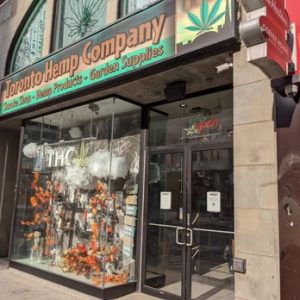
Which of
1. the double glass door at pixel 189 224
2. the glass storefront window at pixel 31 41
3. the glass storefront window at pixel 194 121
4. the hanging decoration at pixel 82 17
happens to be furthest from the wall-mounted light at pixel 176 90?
the glass storefront window at pixel 31 41

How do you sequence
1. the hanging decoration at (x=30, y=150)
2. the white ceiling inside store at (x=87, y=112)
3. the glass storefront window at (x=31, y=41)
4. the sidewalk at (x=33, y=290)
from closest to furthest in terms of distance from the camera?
the sidewalk at (x=33, y=290), the white ceiling inside store at (x=87, y=112), the hanging decoration at (x=30, y=150), the glass storefront window at (x=31, y=41)

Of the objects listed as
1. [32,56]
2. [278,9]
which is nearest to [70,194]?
[32,56]

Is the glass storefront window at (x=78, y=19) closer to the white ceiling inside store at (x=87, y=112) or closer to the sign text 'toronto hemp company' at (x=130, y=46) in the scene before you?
the sign text 'toronto hemp company' at (x=130, y=46)

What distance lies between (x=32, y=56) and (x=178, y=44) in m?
5.11

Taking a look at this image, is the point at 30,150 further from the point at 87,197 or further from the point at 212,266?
the point at 212,266

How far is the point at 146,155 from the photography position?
719 cm

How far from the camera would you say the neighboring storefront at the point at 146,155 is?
4594mm

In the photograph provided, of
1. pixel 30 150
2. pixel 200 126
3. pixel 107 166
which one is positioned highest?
pixel 200 126

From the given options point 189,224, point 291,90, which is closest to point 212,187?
point 189,224

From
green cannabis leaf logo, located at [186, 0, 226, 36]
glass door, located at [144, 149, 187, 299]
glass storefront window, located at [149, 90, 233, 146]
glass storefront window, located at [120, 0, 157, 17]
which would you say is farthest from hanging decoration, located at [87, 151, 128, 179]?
green cannabis leaf logo, located at [186, 0, 226, 36]

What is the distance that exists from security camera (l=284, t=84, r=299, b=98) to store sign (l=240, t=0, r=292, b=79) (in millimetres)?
216

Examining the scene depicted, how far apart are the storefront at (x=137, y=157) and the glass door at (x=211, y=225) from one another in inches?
0.6

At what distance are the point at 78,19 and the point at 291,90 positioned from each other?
18.0 ft

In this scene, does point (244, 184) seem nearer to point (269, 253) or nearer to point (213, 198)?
point (269, 253)
